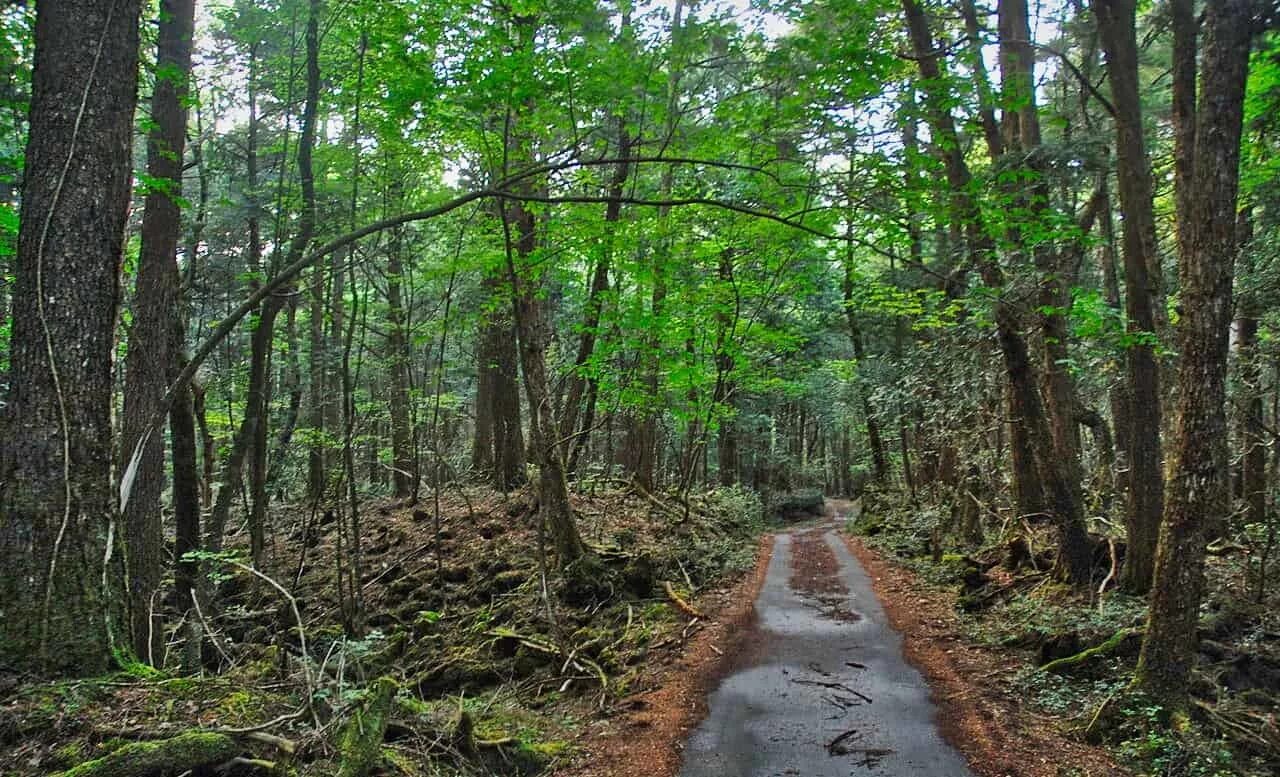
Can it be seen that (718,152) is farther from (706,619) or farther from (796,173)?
(706,619)

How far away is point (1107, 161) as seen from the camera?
9.41 metres

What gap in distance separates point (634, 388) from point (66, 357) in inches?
448

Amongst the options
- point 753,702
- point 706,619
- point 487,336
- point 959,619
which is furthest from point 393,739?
point 487,336

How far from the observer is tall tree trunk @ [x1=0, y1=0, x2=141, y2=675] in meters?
4.34

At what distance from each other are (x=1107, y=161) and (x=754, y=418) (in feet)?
63.7

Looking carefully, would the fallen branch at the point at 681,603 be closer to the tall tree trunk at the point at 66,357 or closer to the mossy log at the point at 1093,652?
the mossy log at the point at 1093,652

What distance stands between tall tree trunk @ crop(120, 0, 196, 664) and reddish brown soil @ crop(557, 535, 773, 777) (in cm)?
485

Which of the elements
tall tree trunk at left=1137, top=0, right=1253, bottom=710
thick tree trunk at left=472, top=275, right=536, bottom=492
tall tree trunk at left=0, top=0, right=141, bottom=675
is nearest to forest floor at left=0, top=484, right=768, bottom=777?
tall tree trunk at left=0, top=0, right=141, bottom=675

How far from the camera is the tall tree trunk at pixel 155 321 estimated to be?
7762 mm

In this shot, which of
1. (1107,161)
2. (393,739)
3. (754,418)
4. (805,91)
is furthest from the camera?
(754,418)

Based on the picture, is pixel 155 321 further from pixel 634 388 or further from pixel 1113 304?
pixel 1113 304

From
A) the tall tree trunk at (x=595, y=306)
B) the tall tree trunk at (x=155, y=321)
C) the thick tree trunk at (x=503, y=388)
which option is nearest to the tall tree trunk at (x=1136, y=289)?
the tall tree trunk at (x=595, y=306)

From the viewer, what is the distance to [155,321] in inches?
315

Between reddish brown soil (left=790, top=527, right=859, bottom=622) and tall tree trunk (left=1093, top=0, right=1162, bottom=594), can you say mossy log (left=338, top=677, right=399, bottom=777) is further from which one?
tall tree trunk (left=1093, top=0, right=1162, bottom=594)
